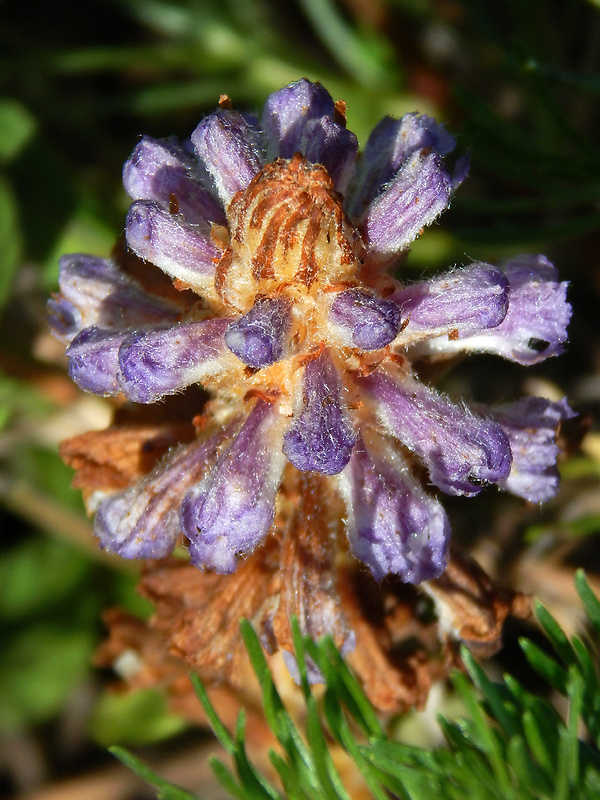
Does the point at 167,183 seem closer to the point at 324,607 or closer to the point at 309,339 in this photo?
the point at 309,339

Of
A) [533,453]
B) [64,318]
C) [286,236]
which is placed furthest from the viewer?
[64,318]

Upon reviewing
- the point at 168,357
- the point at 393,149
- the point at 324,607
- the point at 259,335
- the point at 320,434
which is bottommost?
the point at 324,607

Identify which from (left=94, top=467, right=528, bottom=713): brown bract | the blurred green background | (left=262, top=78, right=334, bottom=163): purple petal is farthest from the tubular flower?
the blurred green background

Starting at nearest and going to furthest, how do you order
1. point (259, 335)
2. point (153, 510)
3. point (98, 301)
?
point (259, 335) < point (153, 510) < point (98, 301)

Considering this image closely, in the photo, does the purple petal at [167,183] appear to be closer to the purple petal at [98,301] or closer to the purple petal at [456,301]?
the purple petal at [98,301]

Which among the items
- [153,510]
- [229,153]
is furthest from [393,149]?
[153,510]

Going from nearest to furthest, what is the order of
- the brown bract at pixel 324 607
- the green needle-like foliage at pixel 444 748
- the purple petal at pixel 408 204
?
the green needle-like foliage at pixel 444 748, the purple petal at pixel 408 204, the brown bract at pixel 324 607

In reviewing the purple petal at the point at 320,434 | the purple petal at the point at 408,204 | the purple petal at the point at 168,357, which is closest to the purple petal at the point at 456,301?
the purple petal at the point at 408,204
